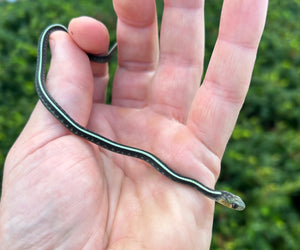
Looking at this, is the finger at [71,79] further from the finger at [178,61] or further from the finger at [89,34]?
the finger at [178,61]

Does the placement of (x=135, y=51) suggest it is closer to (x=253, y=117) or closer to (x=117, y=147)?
(x=117, y=147)

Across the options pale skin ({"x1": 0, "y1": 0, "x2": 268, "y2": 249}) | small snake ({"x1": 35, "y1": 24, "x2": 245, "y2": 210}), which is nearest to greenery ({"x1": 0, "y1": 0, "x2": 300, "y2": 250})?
small snake ({"x1": 35, "y1": 24, "x2": 245, "y2": 210})

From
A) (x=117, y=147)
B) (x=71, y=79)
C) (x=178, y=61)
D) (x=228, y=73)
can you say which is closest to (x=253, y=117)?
(x=178, y=61)

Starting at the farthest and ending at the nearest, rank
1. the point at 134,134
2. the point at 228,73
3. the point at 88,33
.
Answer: the point at 134,134 → the point at 88,33 → the point at 228,73

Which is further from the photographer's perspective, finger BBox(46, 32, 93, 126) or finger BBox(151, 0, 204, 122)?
finger BBox(151, 0, 204, 122)

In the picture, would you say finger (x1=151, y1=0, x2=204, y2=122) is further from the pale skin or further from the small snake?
the small snake

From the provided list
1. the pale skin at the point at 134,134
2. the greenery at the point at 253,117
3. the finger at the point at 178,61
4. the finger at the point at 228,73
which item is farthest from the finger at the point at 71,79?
the greenery at the point at 253,117
